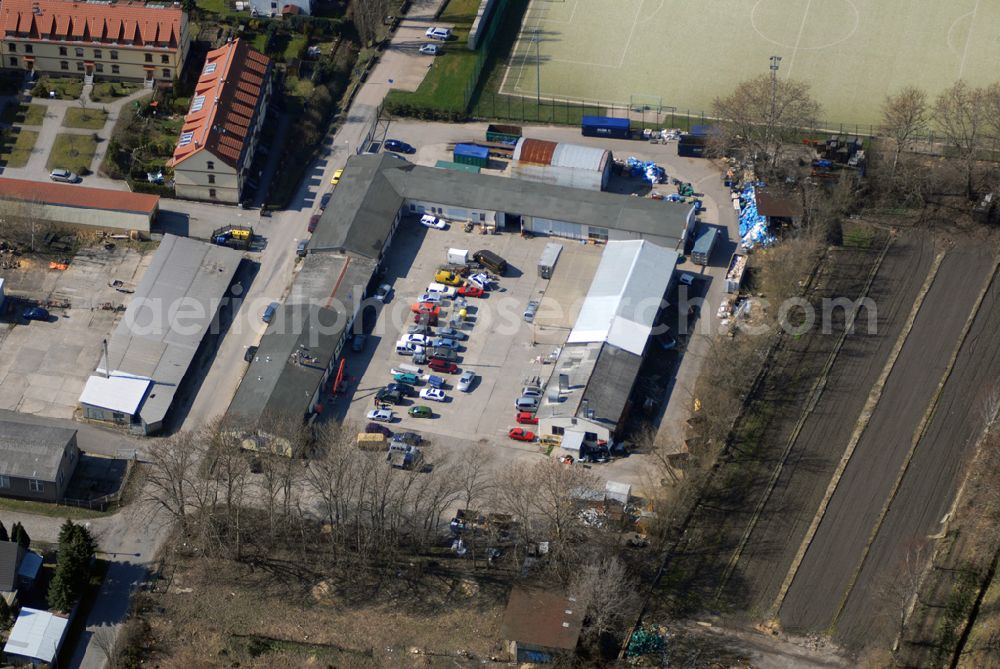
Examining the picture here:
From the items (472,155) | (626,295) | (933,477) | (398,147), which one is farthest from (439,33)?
(933,477)

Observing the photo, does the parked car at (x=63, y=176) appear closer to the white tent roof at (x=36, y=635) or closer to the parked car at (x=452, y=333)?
the parked car at (x=452, y=333)

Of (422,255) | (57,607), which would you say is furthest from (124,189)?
(57,607)

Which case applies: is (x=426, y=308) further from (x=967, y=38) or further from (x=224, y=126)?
(x=967, y=38)

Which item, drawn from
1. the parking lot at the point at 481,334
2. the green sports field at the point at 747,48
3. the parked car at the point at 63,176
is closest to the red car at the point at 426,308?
the parking lot at the point at 481,334

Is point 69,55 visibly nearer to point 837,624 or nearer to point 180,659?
point 180,659

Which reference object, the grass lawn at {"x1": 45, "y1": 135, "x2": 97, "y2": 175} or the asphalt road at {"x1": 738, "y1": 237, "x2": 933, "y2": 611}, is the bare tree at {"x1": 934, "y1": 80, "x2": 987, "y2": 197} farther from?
the grass lawn at {"x1": 45, "y1": 135, "x2": 97, "y2": 175}

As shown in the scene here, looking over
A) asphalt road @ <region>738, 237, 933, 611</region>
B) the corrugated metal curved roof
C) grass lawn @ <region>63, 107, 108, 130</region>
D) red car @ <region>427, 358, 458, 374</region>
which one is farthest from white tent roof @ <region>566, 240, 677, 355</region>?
grass lawn @ <region>63, 107, 108, 130</region>

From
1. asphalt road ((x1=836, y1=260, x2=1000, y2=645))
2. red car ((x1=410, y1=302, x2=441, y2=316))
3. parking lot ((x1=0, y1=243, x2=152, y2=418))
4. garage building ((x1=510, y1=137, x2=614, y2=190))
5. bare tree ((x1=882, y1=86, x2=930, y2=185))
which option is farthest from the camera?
garage building ((x1=510, y1=137, x2=614, y2=190))
